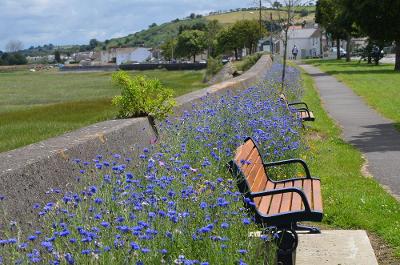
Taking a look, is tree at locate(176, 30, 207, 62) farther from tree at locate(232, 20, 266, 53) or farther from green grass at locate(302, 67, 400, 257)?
green grass at locate(302, 67, 400, 257)

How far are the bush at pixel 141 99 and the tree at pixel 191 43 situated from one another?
134 metres

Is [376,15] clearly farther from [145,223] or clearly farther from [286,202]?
[145,223]

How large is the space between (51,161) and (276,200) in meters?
1.83

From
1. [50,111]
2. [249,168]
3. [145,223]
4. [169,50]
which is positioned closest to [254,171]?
[249,168]

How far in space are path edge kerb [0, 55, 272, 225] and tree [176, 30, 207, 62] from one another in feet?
446

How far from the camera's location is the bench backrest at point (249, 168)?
4969 millimetres

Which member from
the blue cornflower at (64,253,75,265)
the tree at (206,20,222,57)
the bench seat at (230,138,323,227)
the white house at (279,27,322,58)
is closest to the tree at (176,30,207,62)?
the tree at (206,20,222,57)

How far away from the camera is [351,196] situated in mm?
7855

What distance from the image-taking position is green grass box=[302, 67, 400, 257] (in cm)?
670

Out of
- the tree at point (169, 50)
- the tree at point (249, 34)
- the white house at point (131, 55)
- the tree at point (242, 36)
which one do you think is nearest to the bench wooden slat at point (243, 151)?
the tree at point (242, 36)

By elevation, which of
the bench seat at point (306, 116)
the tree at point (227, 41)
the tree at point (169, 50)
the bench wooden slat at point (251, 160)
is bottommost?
the tree at point (169, 50)

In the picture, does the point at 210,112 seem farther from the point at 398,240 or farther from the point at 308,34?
the point at 308,34

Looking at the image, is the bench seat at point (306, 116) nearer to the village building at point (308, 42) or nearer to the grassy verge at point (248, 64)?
the grassy verge at point (248, 64)

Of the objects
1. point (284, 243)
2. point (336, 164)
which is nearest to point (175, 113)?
point (336, 164)
